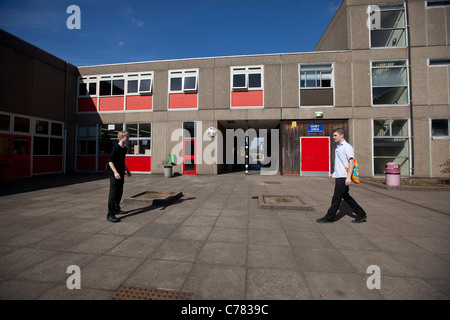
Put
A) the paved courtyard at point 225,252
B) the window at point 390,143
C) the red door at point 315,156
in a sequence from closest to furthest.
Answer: the paved courtyard at point 225,252 → the window at point 390,143 → the red door at point 315,156

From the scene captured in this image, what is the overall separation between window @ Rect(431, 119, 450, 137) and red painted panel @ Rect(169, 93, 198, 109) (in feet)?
49.0

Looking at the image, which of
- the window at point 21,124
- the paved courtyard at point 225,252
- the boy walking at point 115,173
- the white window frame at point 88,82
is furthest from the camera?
the white window frame at point 88,82

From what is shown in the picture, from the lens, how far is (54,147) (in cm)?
1363

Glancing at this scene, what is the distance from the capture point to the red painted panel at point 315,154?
499 inches

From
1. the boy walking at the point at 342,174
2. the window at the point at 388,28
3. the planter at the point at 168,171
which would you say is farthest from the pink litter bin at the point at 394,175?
the planter at the point at 168,171

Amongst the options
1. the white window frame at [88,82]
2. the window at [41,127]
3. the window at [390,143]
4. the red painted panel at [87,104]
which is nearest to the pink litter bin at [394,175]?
the window at [390,143]

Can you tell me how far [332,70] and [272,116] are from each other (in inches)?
188

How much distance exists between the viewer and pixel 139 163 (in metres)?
13.8

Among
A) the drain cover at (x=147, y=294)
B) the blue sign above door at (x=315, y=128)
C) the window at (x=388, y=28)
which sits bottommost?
the drain cover at (x=147, y=294)

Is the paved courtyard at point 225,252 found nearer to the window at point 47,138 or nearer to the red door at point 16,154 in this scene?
the red door at point 16,154

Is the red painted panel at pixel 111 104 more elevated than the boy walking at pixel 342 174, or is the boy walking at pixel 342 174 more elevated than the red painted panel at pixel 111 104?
the red painted panel at pixel 111 104

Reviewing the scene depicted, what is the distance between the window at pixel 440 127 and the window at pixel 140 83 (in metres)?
18.3

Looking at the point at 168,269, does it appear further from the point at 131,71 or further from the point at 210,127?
the point at 131,71

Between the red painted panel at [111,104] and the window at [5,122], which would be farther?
the red painted panel at [111,104]
